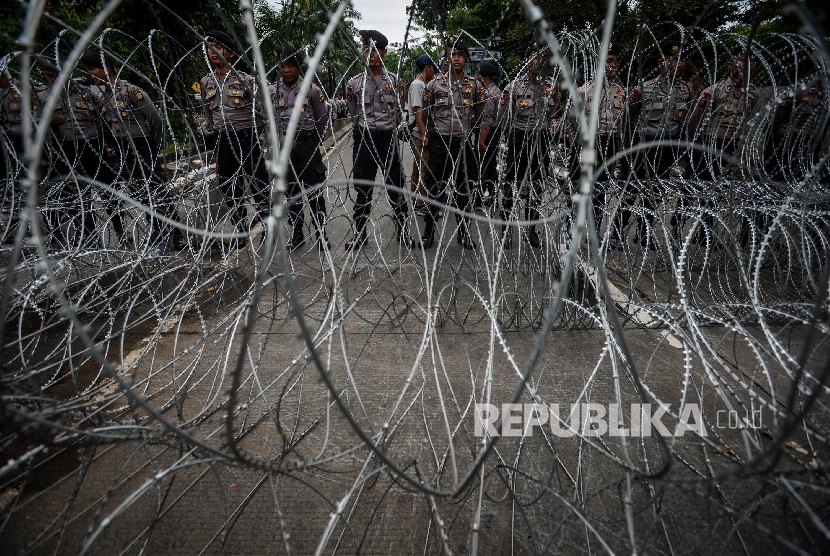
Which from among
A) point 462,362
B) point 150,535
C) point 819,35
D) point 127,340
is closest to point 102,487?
point 150,535

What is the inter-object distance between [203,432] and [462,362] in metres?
1.45

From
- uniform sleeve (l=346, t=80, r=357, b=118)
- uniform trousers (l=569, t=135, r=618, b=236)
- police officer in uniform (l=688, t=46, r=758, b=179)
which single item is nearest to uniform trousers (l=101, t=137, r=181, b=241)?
uniform sleeve (l=346, t=80, r=357, b=118)

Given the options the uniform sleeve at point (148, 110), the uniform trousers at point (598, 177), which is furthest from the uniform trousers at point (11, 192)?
the uniform trousers at point (598, 177)

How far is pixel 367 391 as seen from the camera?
2502 mm

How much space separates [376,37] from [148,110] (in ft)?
7.72

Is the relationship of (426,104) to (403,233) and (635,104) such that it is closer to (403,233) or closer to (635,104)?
(635,104)

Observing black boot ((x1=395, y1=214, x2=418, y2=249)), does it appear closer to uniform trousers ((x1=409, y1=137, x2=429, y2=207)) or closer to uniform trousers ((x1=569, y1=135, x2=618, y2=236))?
uniform trousers ((x1=409, y1=137, x2=429, y2=207))

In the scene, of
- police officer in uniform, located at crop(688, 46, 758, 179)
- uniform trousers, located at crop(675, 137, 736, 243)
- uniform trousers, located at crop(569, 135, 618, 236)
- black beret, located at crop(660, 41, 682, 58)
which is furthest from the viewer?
police officer in uniform, located at crop(688, 46, 758, 179)

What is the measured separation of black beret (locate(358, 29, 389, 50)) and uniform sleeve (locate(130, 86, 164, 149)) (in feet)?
6.87

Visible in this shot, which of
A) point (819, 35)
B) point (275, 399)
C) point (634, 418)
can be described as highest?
point (819, 35)

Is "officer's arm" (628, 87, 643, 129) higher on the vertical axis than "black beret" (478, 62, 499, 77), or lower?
lower

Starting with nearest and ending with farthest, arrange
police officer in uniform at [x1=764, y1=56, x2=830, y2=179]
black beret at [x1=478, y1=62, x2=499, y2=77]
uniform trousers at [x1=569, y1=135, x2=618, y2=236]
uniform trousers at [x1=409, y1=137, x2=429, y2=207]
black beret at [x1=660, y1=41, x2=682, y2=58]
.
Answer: uniform trousers at [x1=409, y1=137, x2=429, y2=207], uniform trousers at [x1=569, y1=135, x2=618, y2=236], police officer in uniform at [x1=764, y1=56, x2=830, y2=179], black beret at [x1=660, y1=41, x2=682, y2=58], black beret at [x1=478, y1=62, x2=499, y2=77]

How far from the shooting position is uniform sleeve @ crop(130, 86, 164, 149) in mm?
4367

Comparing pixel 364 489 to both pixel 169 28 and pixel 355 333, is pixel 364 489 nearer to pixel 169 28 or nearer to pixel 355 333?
pixel 355 333
